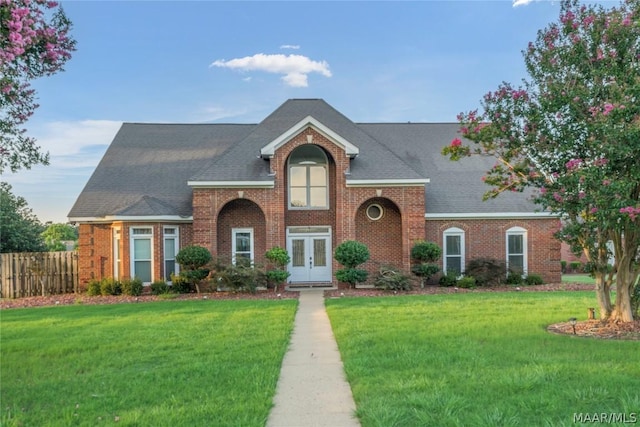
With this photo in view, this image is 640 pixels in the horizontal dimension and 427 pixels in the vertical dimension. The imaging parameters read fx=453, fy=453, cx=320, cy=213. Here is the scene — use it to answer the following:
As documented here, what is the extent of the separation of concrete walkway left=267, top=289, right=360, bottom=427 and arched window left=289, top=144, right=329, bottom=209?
32.2 ft

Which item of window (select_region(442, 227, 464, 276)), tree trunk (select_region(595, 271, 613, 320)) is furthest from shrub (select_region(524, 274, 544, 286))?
tree trunk (select_region(595, 271, 613, 320))

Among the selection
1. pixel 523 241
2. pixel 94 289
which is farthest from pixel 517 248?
pixel 94 289

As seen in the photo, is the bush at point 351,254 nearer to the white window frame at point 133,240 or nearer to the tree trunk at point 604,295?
the white window frame at point 133,240

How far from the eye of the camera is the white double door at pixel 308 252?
18734mm

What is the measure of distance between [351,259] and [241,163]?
5.85 m

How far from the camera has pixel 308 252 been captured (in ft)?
61.5

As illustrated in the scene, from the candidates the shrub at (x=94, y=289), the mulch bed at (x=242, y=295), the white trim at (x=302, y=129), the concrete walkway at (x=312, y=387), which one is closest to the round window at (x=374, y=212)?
the white trim at (x=302, y=129)

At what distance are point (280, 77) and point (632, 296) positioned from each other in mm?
19278

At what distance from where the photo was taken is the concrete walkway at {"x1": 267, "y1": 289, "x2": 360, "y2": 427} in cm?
478

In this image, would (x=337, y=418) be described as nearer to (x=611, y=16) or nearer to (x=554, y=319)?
(x=554, y=319)

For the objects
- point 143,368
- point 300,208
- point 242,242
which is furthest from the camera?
point 300,208

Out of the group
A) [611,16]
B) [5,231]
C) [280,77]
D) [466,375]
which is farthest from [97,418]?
[5,231]

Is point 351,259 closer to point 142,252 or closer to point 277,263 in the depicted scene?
point 277,263

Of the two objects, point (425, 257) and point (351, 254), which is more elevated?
point (351, 254)
